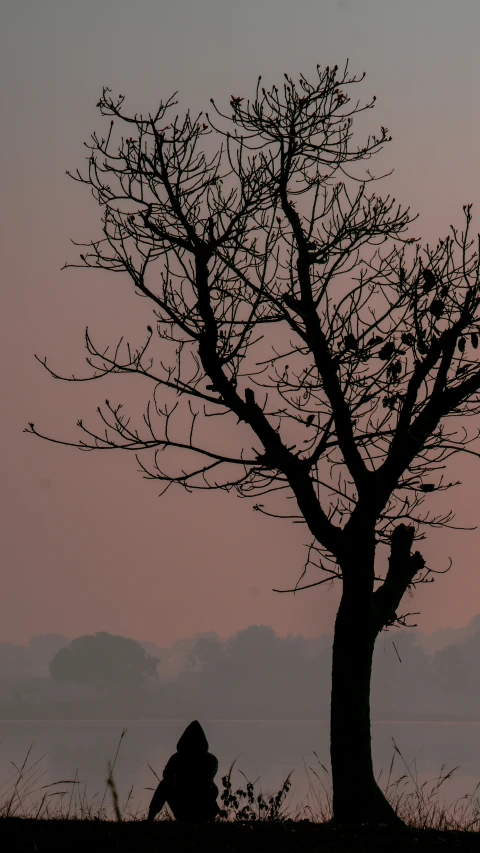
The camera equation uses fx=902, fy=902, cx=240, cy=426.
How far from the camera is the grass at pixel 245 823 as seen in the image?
8.25m

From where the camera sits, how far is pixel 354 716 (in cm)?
1102

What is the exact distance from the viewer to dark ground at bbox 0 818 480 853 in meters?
8.10

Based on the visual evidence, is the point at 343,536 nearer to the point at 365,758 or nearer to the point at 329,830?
the point at 365,758

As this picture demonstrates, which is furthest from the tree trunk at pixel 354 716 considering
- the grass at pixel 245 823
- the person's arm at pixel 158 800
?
the person's arm at pixel 158 800

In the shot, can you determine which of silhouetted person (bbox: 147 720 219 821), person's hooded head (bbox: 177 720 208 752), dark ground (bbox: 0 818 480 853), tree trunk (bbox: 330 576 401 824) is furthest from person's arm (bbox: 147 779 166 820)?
tree trunk (bbox: 330 576 401 824)

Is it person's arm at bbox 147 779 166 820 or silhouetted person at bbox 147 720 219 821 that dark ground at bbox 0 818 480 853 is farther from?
silhouetted person at bbox 147 720 219 821

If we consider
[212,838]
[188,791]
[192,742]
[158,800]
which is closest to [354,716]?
[192,742]

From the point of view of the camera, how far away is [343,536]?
1161 cm

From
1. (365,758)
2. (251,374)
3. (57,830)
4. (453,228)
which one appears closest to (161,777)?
(57,830)

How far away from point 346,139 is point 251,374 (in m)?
3.41

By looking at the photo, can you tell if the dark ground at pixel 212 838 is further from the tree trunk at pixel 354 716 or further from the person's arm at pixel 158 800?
the tree trunk at pixel 354 716

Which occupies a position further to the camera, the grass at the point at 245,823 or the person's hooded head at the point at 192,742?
the person's hooded head at the point at 192,742

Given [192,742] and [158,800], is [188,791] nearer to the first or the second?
[158,800]

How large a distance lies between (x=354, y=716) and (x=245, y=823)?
7.40 ft
